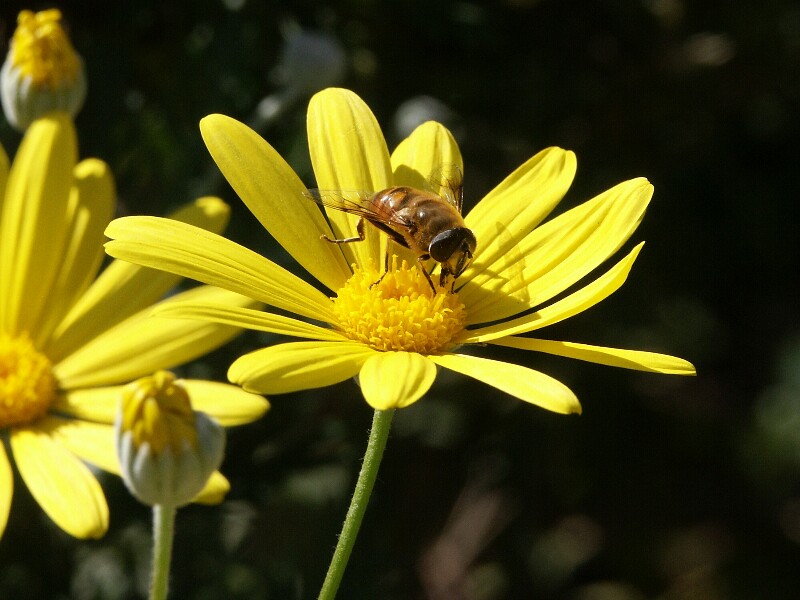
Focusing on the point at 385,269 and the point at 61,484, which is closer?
the point at 61,484

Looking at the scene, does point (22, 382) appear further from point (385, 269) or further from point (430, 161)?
point (430, 161)

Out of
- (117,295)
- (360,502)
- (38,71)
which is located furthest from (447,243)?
(38,71)

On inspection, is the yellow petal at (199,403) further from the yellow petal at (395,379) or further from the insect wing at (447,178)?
the insect wing at (447,178)

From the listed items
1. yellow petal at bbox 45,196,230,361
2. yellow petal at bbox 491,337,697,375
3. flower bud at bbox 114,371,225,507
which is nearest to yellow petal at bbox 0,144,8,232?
yellow petal at bbox 45,196,230,361

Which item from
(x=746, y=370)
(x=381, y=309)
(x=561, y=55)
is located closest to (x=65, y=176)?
(x=381, y=309)

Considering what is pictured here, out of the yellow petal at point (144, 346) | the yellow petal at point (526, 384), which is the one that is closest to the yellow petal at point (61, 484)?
the yellow petal at point (144, 346)

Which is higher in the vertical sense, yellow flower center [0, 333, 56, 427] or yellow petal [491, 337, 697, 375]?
yellow flower center [0, 333, 56, 427]

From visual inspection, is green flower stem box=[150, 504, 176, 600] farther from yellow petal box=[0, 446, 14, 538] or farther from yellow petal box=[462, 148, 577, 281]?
yellow petal box=[462, 148, 577, 281]
